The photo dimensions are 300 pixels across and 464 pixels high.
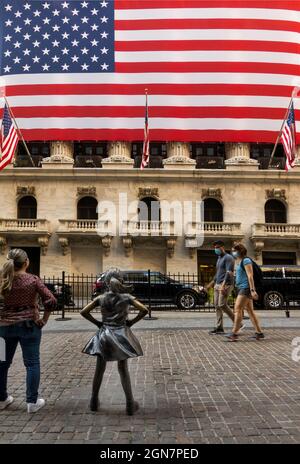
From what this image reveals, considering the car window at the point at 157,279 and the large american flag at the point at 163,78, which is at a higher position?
the large american flag at the point at 163,78

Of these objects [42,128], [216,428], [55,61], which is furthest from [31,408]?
[55,61]

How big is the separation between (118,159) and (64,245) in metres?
6.58

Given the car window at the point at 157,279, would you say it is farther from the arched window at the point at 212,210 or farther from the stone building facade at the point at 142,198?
the arched window at the point at 212,210

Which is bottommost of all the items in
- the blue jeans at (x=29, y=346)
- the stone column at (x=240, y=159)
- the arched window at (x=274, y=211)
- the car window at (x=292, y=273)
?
the blue jeans at (x=29, y=346)

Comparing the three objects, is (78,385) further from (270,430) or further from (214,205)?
(214,205)

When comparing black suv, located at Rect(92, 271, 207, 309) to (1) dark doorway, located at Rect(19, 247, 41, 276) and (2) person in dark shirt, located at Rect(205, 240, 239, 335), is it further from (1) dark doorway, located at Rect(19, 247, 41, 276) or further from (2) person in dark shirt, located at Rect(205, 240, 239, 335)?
(1) dark doorway, located at Rect(19, 247, 41, 276)

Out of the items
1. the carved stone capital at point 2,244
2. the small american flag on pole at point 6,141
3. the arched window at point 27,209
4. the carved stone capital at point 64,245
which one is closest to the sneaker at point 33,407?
the small american flag on pole at point 6,141

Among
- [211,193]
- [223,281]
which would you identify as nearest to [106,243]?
[211,193]

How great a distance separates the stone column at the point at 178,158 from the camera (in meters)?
25.8

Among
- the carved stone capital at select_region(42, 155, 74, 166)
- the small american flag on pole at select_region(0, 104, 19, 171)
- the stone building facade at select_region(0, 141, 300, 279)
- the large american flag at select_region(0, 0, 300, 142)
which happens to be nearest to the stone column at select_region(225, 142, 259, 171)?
the stone building facade at select_region(0, 141, 300, 279)

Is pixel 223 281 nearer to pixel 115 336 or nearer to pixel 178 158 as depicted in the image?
pixel 115 336

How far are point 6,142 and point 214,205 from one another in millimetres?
14017

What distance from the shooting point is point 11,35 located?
74.8 ft

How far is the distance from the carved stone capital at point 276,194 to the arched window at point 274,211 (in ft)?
1.93
